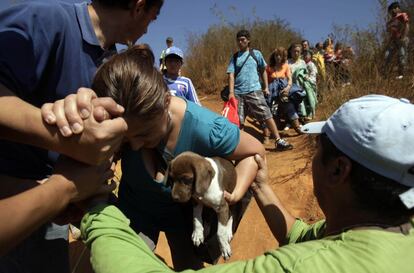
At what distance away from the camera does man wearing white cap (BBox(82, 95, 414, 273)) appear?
4.01 feet

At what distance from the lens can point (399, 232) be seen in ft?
4.44

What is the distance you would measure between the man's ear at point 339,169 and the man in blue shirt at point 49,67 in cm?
78

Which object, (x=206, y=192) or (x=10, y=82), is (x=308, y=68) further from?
(x=10, y=82)

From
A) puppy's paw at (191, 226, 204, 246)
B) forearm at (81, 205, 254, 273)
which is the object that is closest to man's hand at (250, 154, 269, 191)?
puppy's paw at (191, 226, 204, 246)

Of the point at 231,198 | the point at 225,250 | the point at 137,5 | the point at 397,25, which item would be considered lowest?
the point at 225,250

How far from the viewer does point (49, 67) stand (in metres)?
1.77

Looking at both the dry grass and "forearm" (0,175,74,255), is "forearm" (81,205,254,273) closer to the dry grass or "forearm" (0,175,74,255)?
"forearm" (0,175,74,255)

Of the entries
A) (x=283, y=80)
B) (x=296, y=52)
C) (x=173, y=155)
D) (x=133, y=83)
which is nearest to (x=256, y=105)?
(x=283, y=80)

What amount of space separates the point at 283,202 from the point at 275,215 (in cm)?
353

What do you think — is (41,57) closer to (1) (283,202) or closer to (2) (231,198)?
(2) (231,198)

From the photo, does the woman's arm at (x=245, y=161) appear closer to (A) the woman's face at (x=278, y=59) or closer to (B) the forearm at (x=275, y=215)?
(B) the forearm at (x=275, y=215)

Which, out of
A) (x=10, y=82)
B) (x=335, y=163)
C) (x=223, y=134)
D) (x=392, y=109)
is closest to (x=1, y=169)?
(x=10, y=82)

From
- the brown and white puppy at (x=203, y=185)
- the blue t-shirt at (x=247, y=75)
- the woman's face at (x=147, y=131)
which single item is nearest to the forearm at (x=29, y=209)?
the woman's face at (x=147, y=131)

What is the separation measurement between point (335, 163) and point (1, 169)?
1443 millimetres
